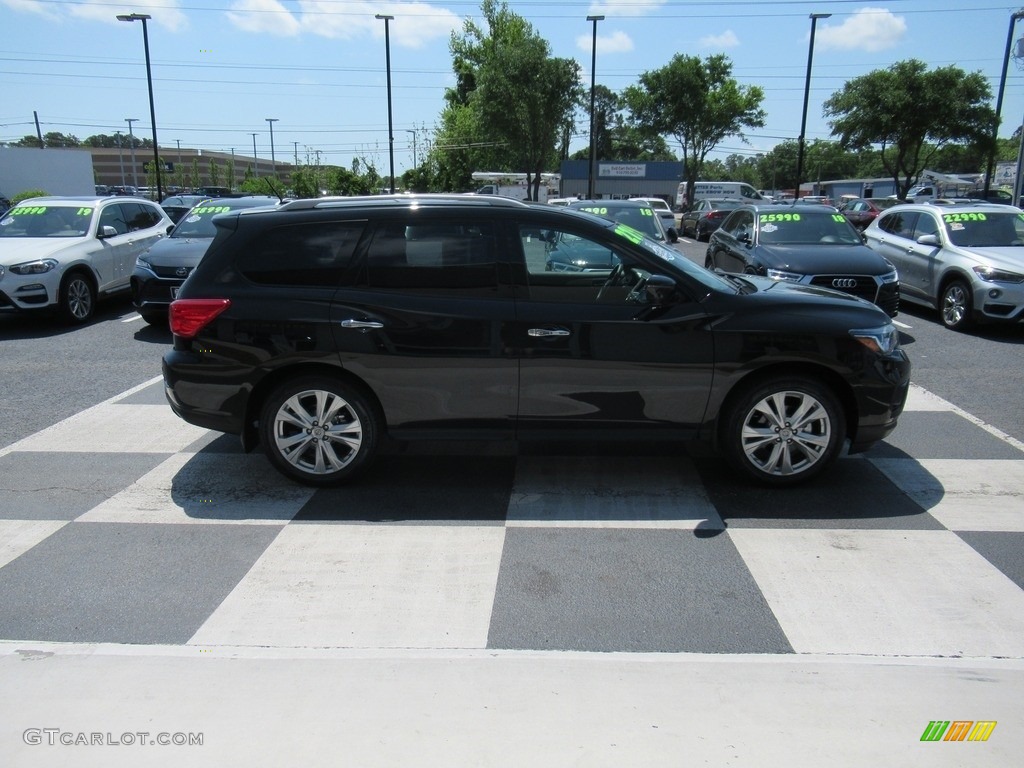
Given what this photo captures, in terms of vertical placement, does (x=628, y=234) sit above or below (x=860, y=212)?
above

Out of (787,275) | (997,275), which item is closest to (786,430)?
(787,275)

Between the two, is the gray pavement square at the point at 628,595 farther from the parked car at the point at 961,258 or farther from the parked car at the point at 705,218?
the parked car at the point at 705,218

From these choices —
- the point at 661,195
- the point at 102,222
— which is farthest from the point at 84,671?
the point at 661,195

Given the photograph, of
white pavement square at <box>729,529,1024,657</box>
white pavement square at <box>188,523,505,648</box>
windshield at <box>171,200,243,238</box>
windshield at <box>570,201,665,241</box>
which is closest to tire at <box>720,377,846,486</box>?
white pavement square at <box>729,529,1024,657</box>

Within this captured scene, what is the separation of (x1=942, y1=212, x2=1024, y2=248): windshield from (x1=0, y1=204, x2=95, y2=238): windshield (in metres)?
12.5

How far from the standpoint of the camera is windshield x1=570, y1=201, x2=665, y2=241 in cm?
1321

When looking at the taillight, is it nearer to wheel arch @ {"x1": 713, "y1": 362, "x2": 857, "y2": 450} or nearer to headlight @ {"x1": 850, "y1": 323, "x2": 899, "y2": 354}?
wheel arch @ {"x1": 713, "y1": 362, "x2": 857, "y2": 450}

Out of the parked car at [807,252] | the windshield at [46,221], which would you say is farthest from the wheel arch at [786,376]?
the windshield at [46,221]

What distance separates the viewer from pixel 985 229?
11820mm

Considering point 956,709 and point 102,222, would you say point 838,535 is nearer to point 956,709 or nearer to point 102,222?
point 956,709

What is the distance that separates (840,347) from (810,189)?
279 feet

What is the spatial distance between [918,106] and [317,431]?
36.2 metres

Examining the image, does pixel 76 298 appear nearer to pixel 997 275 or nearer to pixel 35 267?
pixel 35 267

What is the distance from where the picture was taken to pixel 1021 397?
25.7 ft
